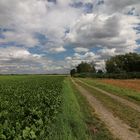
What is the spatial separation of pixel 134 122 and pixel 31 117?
6751 millimetres

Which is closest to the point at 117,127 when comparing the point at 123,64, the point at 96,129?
the point at 96,129

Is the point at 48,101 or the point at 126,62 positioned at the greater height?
the point at 126,62

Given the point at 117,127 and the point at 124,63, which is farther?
the point at 124,63

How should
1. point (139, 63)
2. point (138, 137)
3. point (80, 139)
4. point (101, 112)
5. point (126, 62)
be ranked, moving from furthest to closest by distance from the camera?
1. point (126, 62)
2. point (139, 63)
3. point (101, 112)
4. point (138, 137)
5. point (80, 139)

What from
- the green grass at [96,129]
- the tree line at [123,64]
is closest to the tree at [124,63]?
the tree line at [123,64]

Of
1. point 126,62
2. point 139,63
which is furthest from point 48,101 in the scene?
point 126,62

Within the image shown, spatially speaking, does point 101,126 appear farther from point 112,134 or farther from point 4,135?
point 4,135

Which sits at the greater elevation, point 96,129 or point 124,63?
point 124,63

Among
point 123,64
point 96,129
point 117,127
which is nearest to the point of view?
point 96,129

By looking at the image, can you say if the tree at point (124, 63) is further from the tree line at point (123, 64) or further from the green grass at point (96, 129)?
the green grass at point (96, 129)

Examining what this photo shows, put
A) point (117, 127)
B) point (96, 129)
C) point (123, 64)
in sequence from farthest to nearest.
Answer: point (123, 64)
point (117, 127)
point (96, 129)

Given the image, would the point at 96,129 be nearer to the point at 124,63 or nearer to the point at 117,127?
the point at 117,127

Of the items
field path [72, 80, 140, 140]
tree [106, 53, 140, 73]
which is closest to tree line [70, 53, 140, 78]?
tree [106, 53, 140, 73]

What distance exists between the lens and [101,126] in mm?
12930
